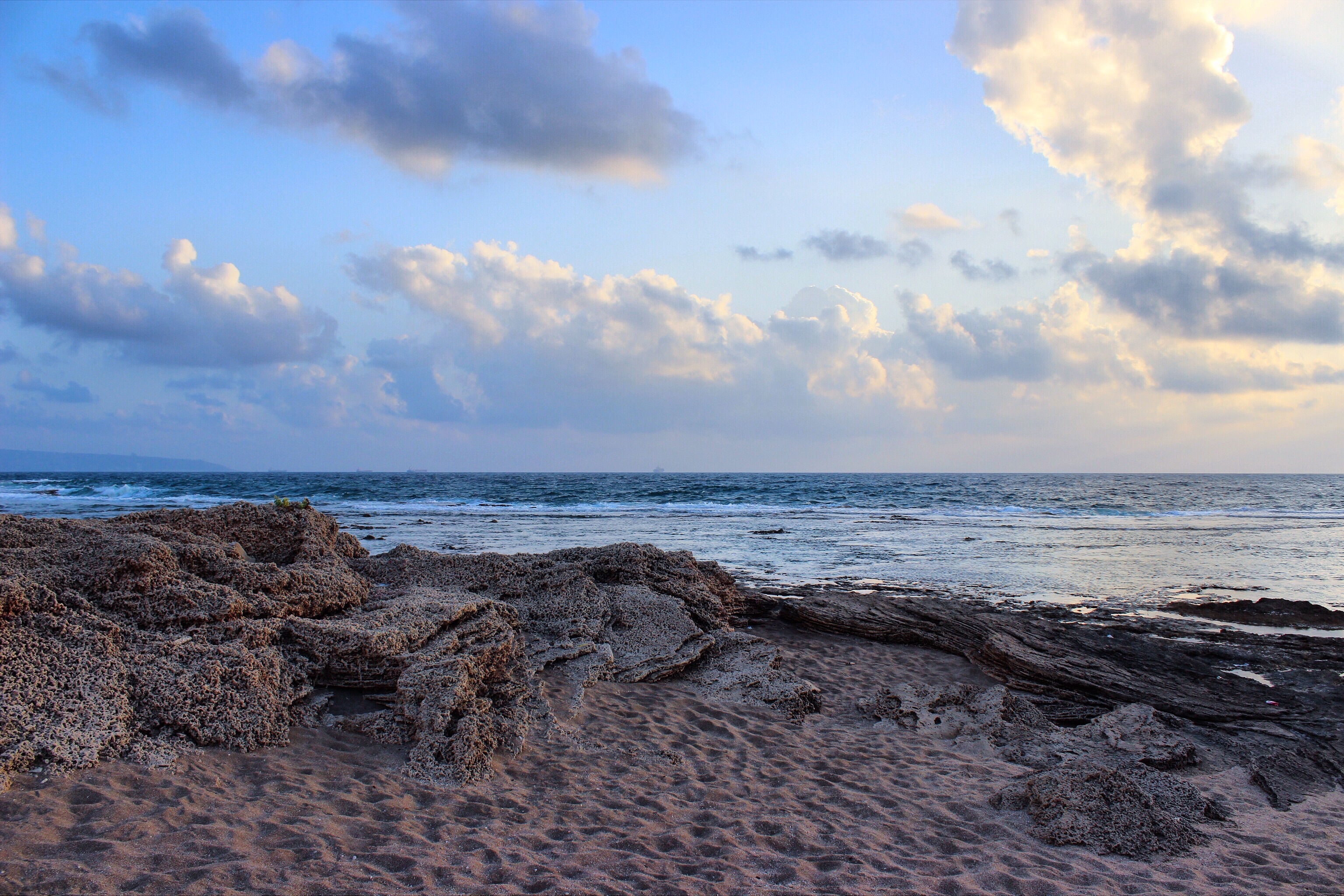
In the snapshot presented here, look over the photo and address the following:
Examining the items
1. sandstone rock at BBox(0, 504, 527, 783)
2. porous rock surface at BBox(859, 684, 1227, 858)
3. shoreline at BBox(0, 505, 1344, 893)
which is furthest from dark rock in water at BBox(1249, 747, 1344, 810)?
sandstone rock at BBox(0, 504, 527, 783)

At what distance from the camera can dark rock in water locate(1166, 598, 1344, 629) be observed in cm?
934

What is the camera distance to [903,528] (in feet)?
81.8

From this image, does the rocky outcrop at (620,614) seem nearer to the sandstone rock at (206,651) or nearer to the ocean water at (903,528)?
the sandstone rock at (206,651)

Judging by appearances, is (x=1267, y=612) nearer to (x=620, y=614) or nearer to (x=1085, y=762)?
(x=1085, y=762)

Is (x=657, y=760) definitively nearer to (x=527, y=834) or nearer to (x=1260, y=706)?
(x=527, y=834)

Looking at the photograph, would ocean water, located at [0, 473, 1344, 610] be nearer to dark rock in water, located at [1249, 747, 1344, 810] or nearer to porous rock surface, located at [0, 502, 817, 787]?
dark rock in water, located at [1249, 747, 1344, 810]

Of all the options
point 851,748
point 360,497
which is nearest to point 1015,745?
point 851,748

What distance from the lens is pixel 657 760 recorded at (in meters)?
Answer: 4.59

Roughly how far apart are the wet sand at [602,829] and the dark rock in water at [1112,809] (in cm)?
10

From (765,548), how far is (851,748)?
518 inches

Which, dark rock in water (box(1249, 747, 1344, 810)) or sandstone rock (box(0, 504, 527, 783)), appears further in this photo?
dark rock in water (box(1249, 747, 1344, 810))

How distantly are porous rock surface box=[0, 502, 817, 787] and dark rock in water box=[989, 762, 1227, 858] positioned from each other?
6.71ft

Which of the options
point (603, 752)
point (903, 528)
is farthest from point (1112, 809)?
point (903, 528)

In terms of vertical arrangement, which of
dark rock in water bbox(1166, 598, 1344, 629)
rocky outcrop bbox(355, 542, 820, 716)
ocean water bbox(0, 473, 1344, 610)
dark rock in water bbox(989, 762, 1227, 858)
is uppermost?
rocky outcrop bbox(355, 542, 820, 716)
